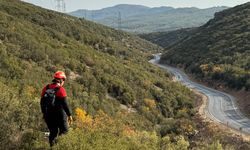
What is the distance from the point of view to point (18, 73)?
29547mm

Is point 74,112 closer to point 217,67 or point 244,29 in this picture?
point 217,67

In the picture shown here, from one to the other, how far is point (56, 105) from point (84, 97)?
954 inches

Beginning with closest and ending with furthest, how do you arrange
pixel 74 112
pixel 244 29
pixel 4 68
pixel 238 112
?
1. pixel 74 112
2. pixel 4 68
3. pixel 238 112
4. pixel 244 29

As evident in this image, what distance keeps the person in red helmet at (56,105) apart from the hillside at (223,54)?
208 ft

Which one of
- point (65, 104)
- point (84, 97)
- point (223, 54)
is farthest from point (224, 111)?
point (65, 104)

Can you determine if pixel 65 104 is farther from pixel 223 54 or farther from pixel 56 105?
pixel 223 54

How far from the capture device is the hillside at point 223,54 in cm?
8000

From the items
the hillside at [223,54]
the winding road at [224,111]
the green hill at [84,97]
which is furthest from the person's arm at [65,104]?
the hillside at [223,54]

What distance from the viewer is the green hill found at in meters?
11.1

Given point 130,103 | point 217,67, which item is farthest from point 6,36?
point 217,67

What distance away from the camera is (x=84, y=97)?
34.2m

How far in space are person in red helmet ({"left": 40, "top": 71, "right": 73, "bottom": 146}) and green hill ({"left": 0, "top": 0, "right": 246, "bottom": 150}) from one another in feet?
1.21

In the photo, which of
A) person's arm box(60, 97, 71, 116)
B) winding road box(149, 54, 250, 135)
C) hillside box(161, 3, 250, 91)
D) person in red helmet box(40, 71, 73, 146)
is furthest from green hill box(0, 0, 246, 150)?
hillside box(161, 3, 250, 91)

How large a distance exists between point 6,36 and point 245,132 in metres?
29.4
